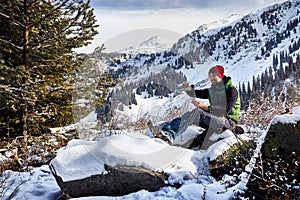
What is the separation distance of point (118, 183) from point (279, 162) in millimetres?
1987

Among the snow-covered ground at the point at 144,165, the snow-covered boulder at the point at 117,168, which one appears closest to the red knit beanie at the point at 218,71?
the snow-covered ground at the point at 144,165

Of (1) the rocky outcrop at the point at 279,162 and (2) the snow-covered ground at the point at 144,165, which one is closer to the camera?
(1) the rocky outcrop at the point at 279,162

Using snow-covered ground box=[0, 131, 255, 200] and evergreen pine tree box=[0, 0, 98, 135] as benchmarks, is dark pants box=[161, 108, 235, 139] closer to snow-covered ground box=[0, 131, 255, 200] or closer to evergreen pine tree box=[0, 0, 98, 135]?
snow-covered ground box=[0, 131, 255, 200]

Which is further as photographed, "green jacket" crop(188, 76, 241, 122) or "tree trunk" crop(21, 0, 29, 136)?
"tree trunk" crop(21, 0, 29, 136)

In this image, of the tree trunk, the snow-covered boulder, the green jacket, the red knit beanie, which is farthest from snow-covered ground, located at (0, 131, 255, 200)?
the tree trunk

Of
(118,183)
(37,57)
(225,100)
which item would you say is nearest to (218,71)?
(225,100)

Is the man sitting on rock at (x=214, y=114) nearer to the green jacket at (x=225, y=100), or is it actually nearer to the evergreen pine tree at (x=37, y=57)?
the green jacket at (x=225, y=100)

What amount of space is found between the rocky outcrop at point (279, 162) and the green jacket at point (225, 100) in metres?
2.36

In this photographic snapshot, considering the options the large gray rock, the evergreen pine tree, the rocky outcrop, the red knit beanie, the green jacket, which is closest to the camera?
the rocky outcrop

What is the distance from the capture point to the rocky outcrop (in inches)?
123

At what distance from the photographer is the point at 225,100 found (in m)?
5.98

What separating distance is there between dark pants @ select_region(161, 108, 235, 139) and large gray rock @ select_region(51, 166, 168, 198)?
194 cm

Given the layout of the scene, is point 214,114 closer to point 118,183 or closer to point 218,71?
point 218,71

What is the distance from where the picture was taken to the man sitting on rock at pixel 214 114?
5738 mm
